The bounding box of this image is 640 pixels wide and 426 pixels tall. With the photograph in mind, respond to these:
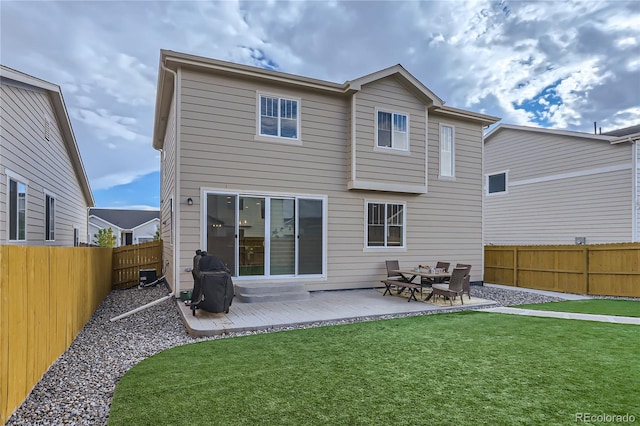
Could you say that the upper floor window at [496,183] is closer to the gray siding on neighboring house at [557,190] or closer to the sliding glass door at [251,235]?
the gray siding on neighboring house at [557,190]

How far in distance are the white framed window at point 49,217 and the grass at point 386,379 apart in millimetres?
7935

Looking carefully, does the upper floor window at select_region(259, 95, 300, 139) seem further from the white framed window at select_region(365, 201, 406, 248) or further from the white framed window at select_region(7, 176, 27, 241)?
the white framed window at select_region(7, 176, 27, 241)

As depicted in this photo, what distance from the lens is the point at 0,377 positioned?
8.59 ft

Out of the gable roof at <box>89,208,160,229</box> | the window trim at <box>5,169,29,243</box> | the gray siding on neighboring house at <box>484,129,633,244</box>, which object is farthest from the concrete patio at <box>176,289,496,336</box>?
the gable roof at <box>89,208,160,229</box>

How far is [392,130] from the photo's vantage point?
9930 mm

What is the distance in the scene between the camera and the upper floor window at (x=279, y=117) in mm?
8672

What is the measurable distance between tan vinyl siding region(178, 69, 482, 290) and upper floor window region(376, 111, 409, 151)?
0.24 metres

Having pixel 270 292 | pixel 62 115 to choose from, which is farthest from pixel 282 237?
pixel 62 115

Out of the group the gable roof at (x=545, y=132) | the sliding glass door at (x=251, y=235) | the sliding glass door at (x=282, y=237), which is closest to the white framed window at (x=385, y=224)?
the sliding glass door at (x=282, y=237)

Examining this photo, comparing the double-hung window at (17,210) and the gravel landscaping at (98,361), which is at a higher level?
the double-hung window at (17,210)

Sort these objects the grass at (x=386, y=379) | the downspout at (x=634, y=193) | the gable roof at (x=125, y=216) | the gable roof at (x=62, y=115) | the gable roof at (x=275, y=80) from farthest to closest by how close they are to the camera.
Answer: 1. the gable roof at (x=125, y=216)
2. the downspout at (x=634, y=193)
3. the gable roof at (x=275, y=80)
4. the gable roof at (x=62, y=115)
5. the grass at (x=386, y=379)

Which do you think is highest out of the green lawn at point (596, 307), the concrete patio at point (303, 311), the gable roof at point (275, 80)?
the gable roof at point (275, 80)

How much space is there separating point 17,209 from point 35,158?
6.18 feet

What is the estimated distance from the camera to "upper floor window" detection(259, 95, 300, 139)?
8.67 m
